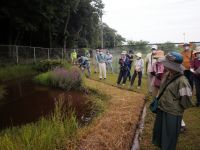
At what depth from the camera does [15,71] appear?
23797 mm

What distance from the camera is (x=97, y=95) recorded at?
14.2 meters

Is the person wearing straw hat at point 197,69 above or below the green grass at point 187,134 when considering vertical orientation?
above

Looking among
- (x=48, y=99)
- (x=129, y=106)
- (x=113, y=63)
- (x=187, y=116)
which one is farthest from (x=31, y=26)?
(x=187, y=116)

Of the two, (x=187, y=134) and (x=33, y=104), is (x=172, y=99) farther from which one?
(x=33, y=104)

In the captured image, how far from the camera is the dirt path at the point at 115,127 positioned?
6.84 metres

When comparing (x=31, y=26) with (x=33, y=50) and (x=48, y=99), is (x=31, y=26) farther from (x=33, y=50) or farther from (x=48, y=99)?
(x=48, y=99)

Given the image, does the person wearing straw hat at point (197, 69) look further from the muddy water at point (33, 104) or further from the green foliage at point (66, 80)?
the green foliage at point (66, 80)

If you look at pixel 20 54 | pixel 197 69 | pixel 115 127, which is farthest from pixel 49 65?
pixel 115 127

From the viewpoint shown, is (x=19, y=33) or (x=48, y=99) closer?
(x=48, y=99)

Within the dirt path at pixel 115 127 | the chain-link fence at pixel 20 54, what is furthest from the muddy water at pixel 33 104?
the chain-link fence at pixel 20 54

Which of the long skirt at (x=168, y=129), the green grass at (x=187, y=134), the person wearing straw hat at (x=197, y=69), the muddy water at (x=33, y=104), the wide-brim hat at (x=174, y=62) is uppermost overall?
the wide-brim hat at (x=174, y=62)

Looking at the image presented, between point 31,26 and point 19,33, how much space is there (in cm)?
381

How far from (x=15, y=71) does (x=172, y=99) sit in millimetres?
19922

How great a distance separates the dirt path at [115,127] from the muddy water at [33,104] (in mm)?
1016
